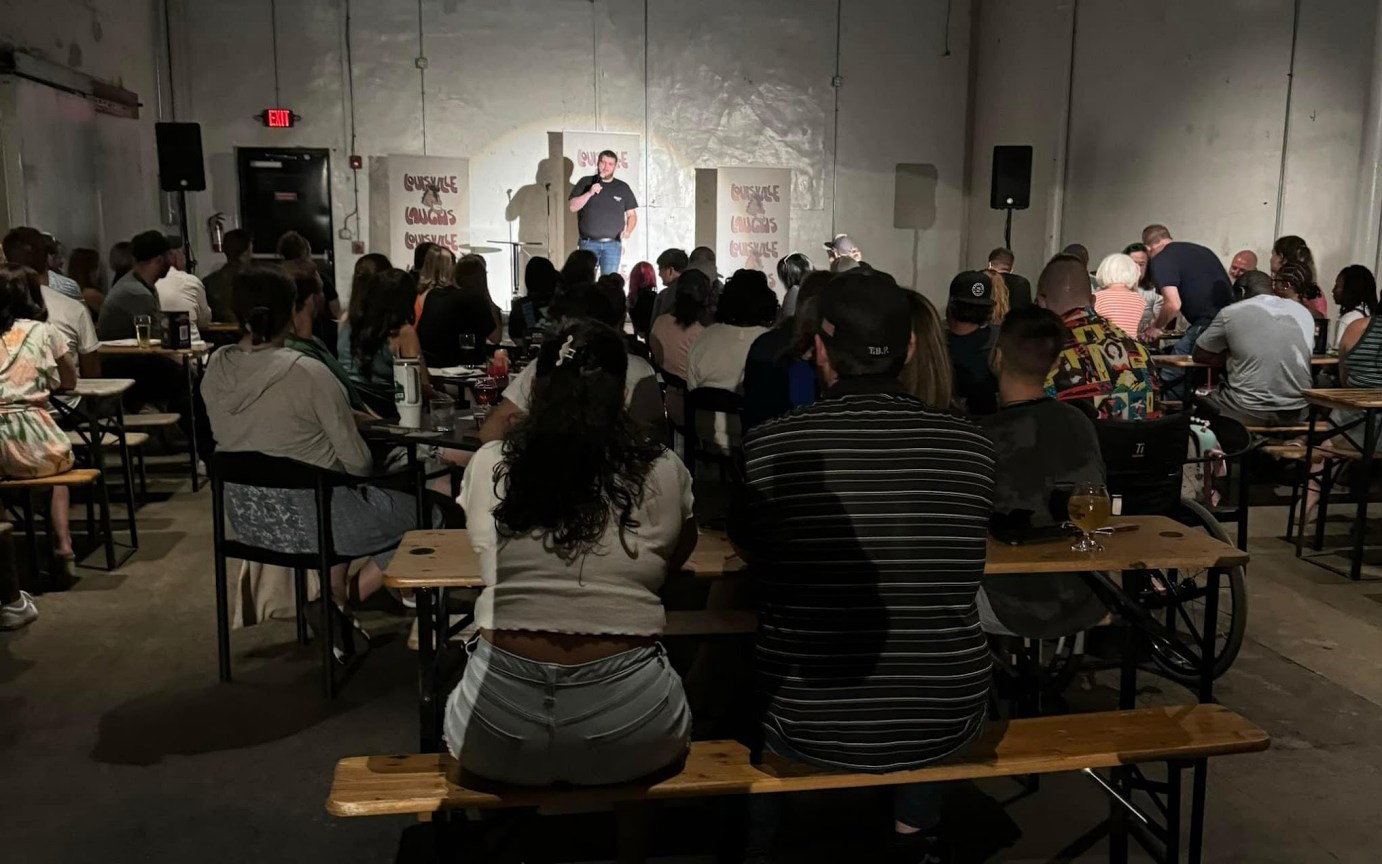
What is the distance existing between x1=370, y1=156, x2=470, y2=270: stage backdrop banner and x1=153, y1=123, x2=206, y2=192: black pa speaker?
1717 millimetres

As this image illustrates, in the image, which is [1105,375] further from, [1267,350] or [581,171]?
[581,171]

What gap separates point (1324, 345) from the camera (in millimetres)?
6648

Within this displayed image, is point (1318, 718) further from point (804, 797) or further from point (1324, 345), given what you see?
point (1324, 345)

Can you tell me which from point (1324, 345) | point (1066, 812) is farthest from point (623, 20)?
point (1066, 812)

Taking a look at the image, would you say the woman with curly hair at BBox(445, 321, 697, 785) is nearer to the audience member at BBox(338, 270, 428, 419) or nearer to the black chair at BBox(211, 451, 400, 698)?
the black chair at BBox(211, 451, 400, 698)

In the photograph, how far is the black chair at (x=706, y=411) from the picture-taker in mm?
4832

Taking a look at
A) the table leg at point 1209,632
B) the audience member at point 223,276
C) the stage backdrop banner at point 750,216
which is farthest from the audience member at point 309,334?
the stage backdrop banner at point 750,216

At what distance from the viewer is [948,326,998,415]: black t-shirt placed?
4297 mm

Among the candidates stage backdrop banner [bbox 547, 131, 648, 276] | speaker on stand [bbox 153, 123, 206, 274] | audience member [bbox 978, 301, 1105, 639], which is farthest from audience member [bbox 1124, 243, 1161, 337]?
speaker on stand [bbox 153, 123, 206, 274]

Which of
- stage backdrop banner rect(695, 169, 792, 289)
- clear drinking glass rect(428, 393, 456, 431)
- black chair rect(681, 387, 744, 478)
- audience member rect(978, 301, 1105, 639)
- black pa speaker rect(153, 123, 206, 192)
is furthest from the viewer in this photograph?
stage backdrop banner rect(695, 169, 792, 289)

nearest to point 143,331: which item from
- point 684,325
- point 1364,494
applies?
point 684,325

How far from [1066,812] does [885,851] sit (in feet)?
1.69

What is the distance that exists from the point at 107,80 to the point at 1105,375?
865 centimetres

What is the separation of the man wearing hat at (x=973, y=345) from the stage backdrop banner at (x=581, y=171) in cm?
709
